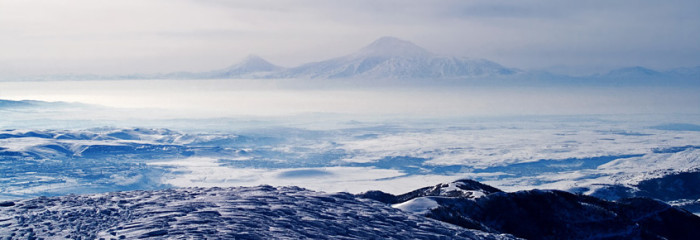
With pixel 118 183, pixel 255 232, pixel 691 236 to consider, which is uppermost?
pixel 255 232

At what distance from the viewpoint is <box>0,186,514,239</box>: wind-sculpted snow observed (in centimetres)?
867

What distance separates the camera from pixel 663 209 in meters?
15.7

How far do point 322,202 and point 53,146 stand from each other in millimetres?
90650

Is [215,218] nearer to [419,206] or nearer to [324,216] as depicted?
[324,216]

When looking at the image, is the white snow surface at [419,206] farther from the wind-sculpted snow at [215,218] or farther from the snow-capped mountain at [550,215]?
the wind-sculpted snow at [215,218]

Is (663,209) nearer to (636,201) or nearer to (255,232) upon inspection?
(636,201)

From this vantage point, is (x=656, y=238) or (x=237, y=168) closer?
(x=656, y=238)

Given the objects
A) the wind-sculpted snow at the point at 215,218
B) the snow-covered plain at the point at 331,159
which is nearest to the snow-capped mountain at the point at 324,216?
the wind-sculpted snow at the point at 215,218

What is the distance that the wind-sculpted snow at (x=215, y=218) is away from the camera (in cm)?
867

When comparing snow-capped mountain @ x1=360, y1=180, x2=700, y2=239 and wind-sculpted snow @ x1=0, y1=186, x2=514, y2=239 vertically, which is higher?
wind-sculpted snow @ x1=0, y1=186, x2=514, y2=239

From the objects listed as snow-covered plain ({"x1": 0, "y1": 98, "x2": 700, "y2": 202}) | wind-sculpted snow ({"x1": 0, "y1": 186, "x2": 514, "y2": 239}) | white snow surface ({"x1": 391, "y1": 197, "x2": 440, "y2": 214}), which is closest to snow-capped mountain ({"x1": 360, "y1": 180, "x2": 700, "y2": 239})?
white snow surface ({"x1": 391, "y1": 197, "x2": 440, "y2": 214})

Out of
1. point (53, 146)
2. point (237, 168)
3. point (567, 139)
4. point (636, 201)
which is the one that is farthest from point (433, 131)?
point (636, 201)

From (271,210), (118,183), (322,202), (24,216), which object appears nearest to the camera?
(24,216)

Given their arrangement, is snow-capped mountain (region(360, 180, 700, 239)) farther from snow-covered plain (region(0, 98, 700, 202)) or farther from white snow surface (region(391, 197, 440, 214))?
snow-covered plain (region(0, 98, 700, 202))
